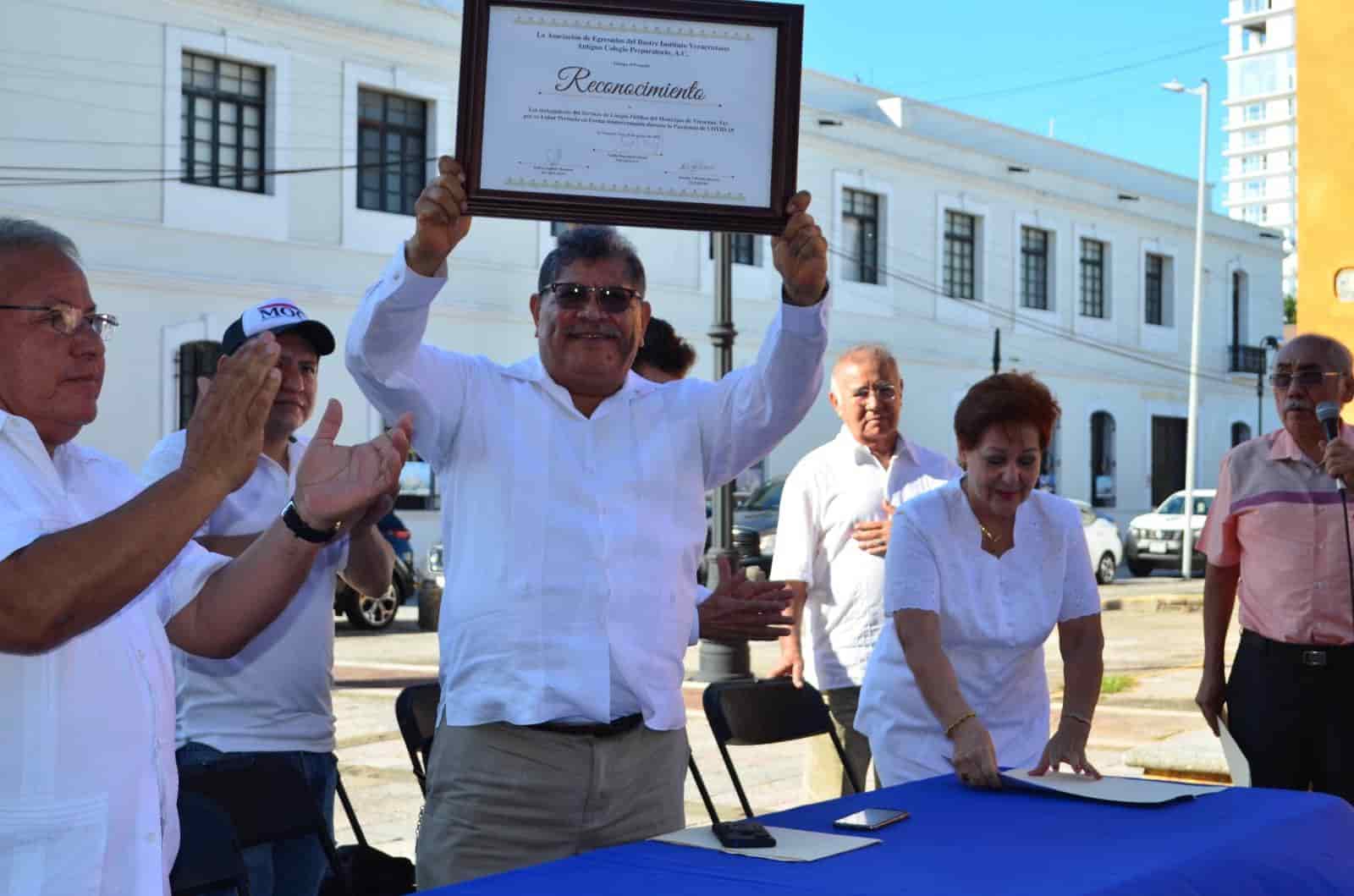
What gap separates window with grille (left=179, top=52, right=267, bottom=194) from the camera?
22.0m

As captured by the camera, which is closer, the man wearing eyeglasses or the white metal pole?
the man wearing eyeglasses

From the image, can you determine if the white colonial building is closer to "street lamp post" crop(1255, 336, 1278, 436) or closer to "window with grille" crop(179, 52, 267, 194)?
"window with grille" crop(179, 52, 267, 194)

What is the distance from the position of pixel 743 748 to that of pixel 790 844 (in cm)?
738

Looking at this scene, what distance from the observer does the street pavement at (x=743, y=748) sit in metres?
A: 8.20

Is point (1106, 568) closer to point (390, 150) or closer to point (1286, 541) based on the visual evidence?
point (390, 150)

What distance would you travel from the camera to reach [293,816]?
376 cm

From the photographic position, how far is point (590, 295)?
373 centimetres

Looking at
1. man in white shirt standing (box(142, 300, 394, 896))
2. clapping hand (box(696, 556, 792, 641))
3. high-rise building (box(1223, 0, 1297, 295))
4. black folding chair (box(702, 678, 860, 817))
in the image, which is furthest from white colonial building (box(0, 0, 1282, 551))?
high-rise building (box(1223, 0, 1297, 295))

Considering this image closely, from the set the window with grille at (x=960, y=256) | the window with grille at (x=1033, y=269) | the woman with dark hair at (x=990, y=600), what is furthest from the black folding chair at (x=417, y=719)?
the window with grille at (x=1033, y=269)

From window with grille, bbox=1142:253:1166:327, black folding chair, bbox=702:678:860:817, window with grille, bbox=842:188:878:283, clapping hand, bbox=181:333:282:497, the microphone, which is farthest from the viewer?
window with grille, bbox=1142:253:1166:327

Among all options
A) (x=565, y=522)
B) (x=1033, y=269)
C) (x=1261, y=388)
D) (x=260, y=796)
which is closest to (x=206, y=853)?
(x=260, y=796)

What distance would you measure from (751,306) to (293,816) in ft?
85.8

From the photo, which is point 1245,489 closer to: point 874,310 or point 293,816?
point 293,816

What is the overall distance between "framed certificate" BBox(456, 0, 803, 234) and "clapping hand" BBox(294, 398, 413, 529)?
0.71 m
